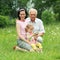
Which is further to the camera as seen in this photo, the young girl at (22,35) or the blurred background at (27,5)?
the blurred background at (27,5)

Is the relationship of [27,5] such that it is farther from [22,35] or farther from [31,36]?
[31,36]

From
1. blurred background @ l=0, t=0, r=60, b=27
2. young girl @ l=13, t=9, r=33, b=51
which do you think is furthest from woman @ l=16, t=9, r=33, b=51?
blurred background @ l=0, t=0, r=60, b=27

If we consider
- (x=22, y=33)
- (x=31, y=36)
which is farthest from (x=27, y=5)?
(x=31, y=36)

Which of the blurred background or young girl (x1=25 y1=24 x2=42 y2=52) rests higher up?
young girl (x1=25 y1=24 x2=42 y2=52)

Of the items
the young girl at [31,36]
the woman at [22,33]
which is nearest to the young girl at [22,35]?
the woman at [22,33]

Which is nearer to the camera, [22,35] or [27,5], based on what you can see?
[22,35]

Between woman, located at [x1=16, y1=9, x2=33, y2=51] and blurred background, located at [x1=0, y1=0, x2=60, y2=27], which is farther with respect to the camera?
blurred background, located at [x1=0, y1=0, x2=60, y2=27]

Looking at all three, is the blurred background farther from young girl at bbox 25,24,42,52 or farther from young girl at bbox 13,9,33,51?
young girl at bbox 25,24,42,52

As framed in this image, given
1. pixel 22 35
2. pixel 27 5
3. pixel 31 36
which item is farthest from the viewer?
pixel 27 5

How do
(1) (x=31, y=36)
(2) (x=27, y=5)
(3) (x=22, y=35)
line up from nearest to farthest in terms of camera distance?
(1) (x=31, y=36) → (3) (x=22, y=35) → (2) (x=27, y=5)

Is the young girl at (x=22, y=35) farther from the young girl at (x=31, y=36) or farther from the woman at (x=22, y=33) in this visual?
the young girl at (x=31, y=36)

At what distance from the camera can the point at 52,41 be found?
1154 cm

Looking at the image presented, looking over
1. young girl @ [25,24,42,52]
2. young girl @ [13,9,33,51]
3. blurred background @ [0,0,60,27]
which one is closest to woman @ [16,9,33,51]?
young girl @ [13,9,33,51]

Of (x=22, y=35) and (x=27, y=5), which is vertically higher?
(x=22, y=35)
